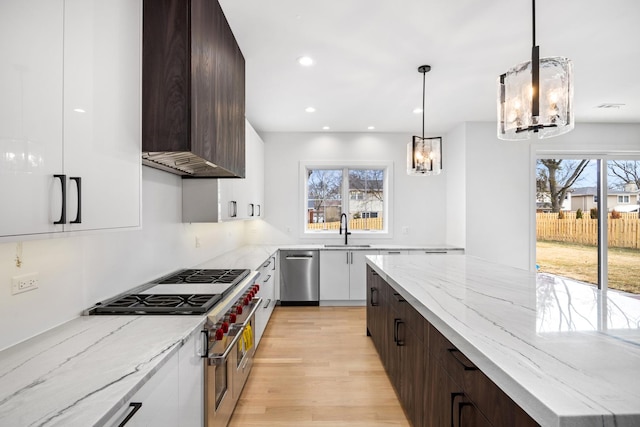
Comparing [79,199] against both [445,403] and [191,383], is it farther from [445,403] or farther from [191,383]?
[445,403]

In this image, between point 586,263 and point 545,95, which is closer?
point 545,95

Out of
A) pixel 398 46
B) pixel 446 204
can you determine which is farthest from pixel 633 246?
pixel 398 46

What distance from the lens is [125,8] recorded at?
1414mm

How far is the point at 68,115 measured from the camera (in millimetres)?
1062

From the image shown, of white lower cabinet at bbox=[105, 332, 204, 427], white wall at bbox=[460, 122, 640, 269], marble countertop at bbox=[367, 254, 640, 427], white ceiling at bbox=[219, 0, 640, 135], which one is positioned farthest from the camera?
white wall at bbox=[460, 122, 640, 269]

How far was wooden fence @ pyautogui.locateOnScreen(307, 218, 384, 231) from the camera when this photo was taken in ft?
17.6

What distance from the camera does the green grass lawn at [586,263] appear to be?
4.77 m

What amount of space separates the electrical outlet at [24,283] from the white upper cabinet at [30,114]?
17.8 inches

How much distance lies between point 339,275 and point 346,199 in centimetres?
130

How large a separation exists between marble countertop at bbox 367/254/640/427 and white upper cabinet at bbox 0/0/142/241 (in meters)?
1.41

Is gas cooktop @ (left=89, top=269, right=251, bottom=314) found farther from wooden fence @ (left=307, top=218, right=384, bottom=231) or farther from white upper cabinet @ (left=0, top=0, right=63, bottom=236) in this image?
wooden fence @ (left=307, top=218, right=384, bottom=231)

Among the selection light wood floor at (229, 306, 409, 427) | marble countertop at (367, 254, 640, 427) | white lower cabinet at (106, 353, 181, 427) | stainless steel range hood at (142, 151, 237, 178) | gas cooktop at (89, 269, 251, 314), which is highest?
stainless steel range hood at (142, 151, 237, 178)

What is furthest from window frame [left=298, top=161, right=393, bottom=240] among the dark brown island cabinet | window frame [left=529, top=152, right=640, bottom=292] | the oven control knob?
the oven control knob

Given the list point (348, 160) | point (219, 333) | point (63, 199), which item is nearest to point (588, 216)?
point (348, 160)
